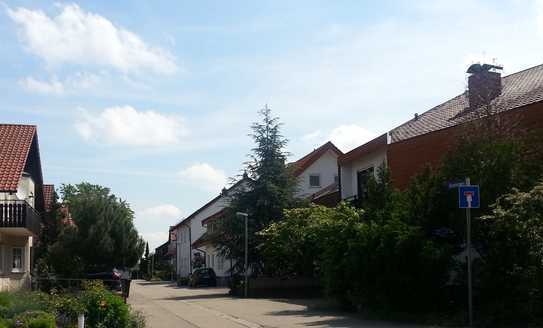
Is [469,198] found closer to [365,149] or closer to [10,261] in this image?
[365,149]

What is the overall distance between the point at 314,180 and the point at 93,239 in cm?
1688

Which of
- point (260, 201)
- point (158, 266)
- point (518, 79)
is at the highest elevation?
point (518, 79)

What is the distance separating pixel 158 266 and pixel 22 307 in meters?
92.7

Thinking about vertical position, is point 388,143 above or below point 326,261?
above

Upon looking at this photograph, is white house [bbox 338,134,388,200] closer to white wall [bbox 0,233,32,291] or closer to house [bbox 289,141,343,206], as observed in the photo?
white wall [bbox 0,233,32,291]

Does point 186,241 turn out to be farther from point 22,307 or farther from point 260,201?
point 22,307

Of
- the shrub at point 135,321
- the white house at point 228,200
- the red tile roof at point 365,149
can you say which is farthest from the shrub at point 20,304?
the white house at point 228,200

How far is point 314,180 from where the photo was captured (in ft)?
172

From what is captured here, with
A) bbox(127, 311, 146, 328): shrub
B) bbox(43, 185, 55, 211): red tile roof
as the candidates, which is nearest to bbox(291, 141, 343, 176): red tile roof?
bbox(43, 185, 55, 211): red tile roof

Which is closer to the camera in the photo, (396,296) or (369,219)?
(396,296)

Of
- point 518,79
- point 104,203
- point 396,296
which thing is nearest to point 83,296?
point 396,296

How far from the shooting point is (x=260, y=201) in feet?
123

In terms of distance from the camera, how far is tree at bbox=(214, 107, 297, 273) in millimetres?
37688

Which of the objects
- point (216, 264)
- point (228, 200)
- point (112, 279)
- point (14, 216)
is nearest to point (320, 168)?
point (216, 264)
